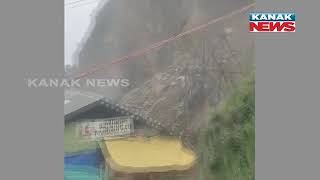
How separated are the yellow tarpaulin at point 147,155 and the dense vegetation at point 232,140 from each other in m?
0.17

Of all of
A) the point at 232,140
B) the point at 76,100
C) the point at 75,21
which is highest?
the point at 75,21

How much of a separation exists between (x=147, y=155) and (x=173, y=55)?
0.83m

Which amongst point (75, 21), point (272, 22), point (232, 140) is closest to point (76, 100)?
point (75, 21)

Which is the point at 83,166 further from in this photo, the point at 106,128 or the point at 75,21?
the point at 75,21

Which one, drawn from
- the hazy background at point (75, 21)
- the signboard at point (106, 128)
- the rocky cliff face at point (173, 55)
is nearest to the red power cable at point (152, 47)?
the rocky cliff face at point (173, 55)

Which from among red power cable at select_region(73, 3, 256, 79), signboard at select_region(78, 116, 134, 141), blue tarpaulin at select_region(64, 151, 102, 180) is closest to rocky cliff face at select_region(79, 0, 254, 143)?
red power cable at select_region(73, 3, 256, 79)

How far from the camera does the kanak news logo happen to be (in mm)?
3697

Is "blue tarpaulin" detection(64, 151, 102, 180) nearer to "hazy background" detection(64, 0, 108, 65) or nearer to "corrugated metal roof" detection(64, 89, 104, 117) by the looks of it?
"corrugated metal roof" detection(64, 89, 104, 117)

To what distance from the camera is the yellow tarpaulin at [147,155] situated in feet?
11.4

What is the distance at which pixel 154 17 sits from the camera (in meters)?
3.60

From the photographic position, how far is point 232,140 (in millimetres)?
3699

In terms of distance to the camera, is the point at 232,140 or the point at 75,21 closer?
the point at 75,21

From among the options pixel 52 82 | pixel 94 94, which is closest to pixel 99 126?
pixel 94 94

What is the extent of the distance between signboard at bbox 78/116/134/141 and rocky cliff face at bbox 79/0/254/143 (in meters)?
0.16
